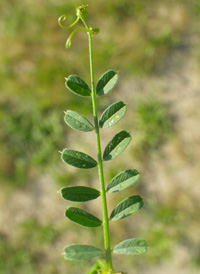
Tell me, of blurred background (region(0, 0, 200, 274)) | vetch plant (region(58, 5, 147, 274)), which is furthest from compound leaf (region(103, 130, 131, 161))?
blurred background (region(0, 0, 200, 274))

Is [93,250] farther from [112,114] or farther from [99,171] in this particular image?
[112,114]

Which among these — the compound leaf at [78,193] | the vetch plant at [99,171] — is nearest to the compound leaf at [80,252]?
the vetch plant at [99,171]

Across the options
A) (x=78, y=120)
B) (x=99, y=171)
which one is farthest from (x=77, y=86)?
(x=99, y=171)

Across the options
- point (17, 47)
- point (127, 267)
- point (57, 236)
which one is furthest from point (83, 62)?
point (127, 267)

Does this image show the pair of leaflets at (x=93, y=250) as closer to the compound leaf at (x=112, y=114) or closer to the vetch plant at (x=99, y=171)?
the vetch plant at (x=99, y=171)

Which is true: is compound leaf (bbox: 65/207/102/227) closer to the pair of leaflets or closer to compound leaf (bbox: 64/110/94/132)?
the pair of leaflets

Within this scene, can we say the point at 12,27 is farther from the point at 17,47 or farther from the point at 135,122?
the point at 135,122
